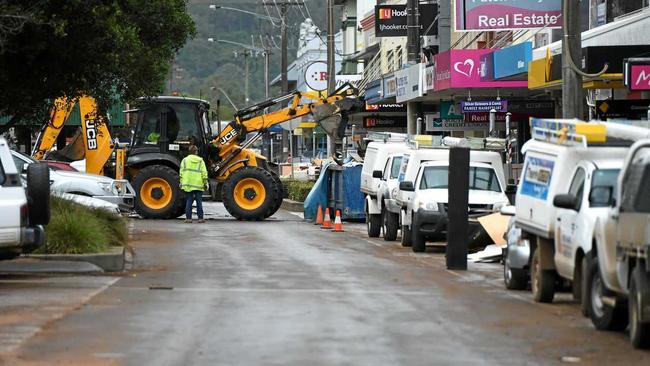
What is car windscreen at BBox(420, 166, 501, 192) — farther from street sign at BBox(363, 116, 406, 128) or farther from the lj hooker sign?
street sign at BBox(363, 116, 406, 128)

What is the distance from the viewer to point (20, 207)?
623 inches

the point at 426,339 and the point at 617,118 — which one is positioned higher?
the point at 617,118

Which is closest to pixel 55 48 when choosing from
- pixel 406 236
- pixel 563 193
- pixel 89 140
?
pixel 563 193

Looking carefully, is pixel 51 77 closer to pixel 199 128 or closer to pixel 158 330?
pixel 158 330

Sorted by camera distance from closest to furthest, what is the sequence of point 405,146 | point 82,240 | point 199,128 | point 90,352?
point 90,352
point 82,240
point 405,146
point 199,128

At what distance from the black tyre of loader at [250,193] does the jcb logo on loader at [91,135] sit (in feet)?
11.6

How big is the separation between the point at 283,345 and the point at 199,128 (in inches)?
913

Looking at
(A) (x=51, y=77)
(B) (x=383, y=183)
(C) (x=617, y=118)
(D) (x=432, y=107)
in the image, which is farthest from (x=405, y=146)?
(D) (x=432, y=107)

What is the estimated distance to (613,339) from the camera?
12.3m

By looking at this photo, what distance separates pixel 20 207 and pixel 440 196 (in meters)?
10.3

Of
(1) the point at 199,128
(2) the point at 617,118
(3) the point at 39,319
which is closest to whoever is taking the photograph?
(3) the point at 39,319

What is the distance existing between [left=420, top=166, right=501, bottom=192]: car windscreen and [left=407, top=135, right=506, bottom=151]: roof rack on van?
1.87 feet

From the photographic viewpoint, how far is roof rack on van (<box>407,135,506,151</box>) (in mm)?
26219

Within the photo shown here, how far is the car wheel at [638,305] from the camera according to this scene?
36.7ft
